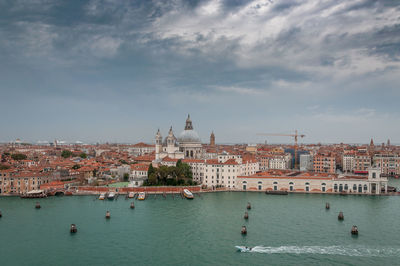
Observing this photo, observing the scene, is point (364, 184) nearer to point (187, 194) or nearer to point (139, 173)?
point (187, 194)

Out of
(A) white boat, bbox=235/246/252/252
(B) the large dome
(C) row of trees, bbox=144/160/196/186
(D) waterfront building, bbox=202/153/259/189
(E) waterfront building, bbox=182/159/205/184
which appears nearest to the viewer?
(A) white boat, bbox=235/246/252/252

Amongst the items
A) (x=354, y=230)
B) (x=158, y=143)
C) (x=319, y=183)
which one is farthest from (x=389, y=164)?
(x=354, y=230)

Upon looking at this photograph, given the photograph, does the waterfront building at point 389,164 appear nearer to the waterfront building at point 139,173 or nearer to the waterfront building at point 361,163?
the waterfront building at point 361,163

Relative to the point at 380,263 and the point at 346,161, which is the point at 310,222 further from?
the point at 346,161

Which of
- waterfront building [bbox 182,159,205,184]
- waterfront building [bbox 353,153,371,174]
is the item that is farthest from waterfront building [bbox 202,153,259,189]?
waterfront building [bbox 353,153,371,174]

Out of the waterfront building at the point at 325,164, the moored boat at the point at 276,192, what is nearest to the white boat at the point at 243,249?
the moored boat at the point at 276,192

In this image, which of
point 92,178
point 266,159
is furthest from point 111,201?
point 266,159

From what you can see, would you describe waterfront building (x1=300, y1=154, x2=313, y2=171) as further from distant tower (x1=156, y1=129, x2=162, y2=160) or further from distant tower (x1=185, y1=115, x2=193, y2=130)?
distant tower (x1=156, y1=129, x2=162, y2=160)
